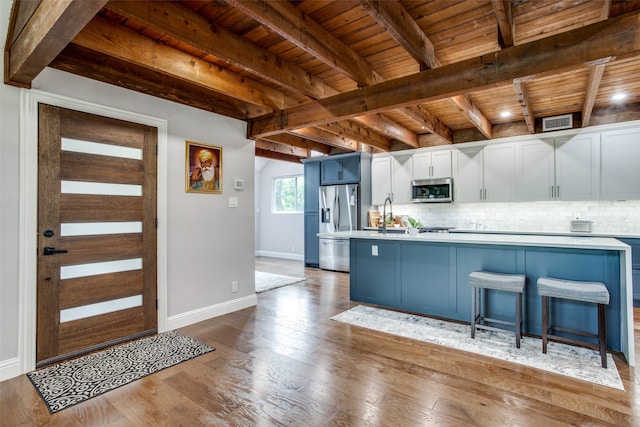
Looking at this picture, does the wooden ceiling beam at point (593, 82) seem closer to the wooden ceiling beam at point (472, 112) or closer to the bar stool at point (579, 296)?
the wooden ceiling beam at point (472, 112)

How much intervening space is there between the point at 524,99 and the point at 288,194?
6219 millimetres

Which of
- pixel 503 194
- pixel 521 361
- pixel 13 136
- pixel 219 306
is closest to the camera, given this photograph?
pixel 13 136

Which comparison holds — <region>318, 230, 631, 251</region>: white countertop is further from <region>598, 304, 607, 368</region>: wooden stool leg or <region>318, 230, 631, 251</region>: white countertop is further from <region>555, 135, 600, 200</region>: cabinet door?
<region>555, 135, 600, 200</region>: cabinet door

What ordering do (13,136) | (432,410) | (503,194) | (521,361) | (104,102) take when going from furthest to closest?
(503,194) → (104,102) → (521,361) → (13,136) → (432,410)

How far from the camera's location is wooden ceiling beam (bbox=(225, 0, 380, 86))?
6.68ft

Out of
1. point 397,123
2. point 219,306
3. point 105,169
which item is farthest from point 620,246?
point 105,169

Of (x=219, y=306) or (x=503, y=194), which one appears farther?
(x=503, y=194)

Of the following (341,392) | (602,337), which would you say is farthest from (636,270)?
(341,392)

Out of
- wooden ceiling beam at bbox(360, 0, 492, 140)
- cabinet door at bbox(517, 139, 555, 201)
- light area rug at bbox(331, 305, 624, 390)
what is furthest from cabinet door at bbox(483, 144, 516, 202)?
wooden ceiling beam at bbox(360, 0, 492, 140)

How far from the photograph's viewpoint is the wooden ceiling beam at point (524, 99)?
3.25 metres

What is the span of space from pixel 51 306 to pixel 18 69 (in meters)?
1.82

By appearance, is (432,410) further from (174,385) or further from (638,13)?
(638,13)

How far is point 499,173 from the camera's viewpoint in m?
5.50

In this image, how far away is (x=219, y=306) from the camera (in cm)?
390
